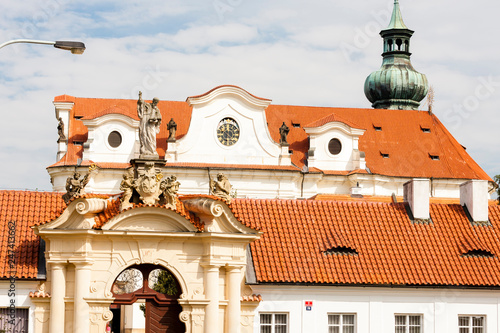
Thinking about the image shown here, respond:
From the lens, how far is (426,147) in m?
82.8

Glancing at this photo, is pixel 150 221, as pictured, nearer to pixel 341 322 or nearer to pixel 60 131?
pixel 341 322

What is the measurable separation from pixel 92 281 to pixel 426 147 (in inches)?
2131

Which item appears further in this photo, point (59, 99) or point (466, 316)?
point (59, 99)

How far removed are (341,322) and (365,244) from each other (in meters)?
2.87

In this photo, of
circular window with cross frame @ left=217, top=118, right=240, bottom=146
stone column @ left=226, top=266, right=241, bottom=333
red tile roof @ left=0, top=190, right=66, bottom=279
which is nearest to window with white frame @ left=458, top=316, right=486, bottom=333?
stone column @ left=226, top=266, right=241, bottom=333

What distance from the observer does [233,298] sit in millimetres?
32156

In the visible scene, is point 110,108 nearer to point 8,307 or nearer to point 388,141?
point 388,141

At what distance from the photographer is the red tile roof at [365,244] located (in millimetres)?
33938

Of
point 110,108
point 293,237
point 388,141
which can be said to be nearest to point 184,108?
point 110,108

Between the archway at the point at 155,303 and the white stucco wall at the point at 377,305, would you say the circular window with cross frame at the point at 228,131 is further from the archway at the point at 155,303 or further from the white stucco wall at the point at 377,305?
the archway at the point at 155,303

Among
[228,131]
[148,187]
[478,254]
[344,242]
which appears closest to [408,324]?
[344,242]

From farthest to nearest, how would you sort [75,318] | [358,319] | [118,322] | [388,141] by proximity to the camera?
1. [388,141]
2. [118,322]
3. [358,319]
4. [75,318]

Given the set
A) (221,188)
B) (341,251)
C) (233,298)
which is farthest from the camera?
(341,251)

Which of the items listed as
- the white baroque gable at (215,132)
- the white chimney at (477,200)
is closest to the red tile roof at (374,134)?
the white baroque gable at (215,132)
